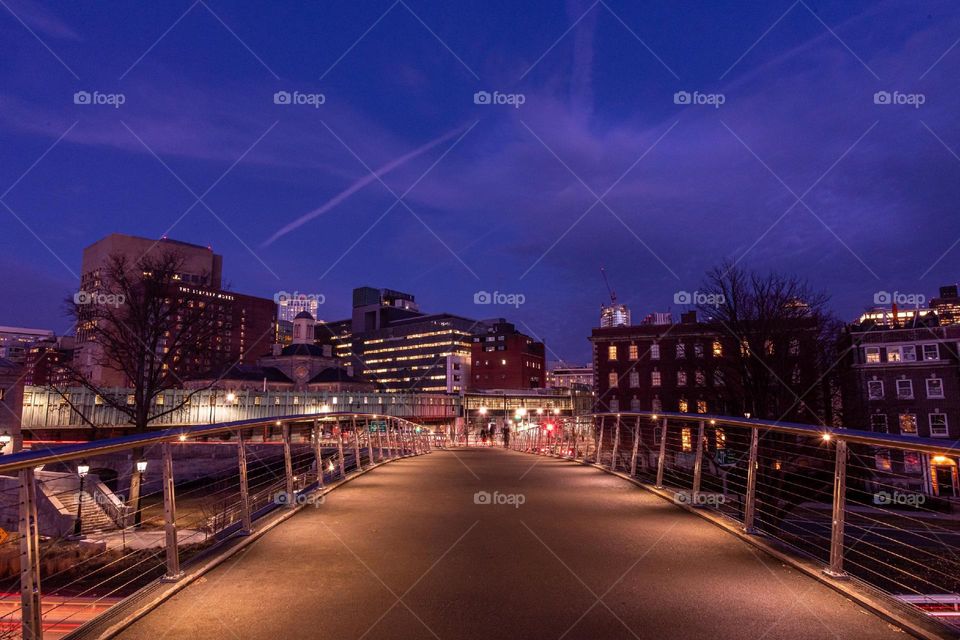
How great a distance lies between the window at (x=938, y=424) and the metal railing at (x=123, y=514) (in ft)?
142

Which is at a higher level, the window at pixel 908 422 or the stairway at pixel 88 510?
the window at pixel 908 422

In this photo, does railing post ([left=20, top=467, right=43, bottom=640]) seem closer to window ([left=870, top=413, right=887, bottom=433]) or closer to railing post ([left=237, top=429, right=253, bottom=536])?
railing post ([left=237, top=429, right=253, bottom=536])

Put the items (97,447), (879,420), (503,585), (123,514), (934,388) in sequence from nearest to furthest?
(97,447) → (503,585) → (123,514) → (879,420) → (934,388)

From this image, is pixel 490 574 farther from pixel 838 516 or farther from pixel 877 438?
pixel 877 438

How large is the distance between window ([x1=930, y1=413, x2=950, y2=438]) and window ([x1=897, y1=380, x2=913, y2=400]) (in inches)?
83.5

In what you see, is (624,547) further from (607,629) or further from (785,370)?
(785,370)

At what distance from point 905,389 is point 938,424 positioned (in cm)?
341

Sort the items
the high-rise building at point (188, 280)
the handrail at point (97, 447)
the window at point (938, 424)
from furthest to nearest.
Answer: the high-rise building at point (188, 280), the window at point (938, 424), the handrail at point (97, 447)

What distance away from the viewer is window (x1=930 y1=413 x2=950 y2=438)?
47.6 m

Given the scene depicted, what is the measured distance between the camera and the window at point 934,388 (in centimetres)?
4847

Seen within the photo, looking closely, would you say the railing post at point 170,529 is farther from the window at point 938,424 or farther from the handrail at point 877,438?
the window at point 938,424

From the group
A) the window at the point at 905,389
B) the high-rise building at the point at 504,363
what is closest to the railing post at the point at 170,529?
the window at the point at 905,389

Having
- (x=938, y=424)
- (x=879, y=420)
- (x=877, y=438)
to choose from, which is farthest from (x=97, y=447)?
(x=938, y=424)

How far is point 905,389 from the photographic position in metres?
49.8
